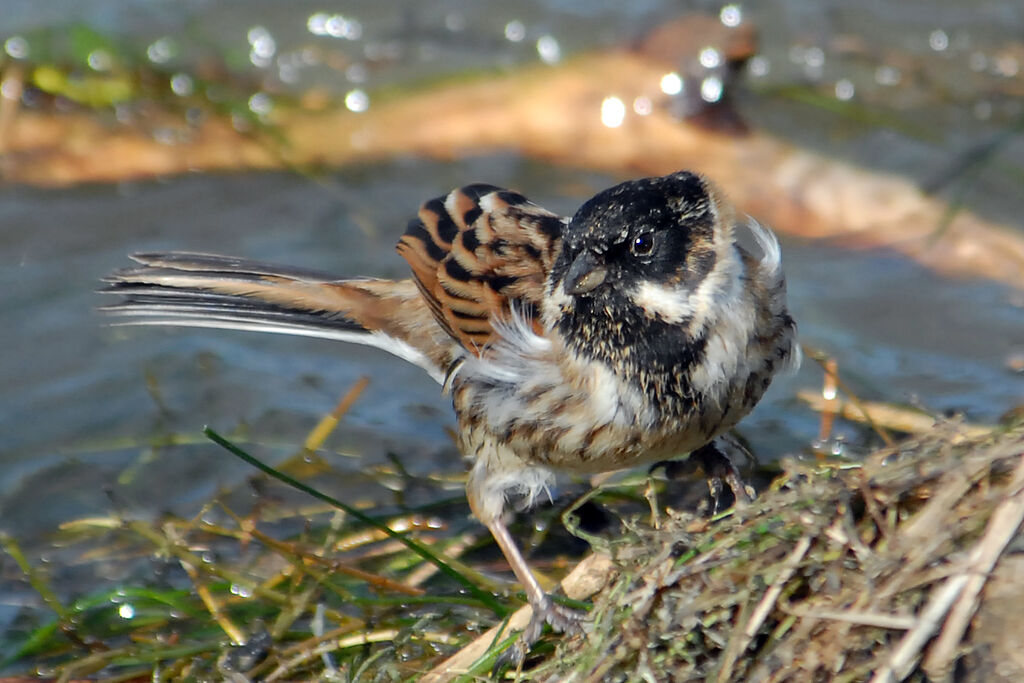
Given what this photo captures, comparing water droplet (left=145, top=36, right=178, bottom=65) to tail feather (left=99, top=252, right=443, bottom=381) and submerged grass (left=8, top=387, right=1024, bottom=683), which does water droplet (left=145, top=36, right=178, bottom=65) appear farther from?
submerged grass (left=8, top=387, right=1024, bottom=683)

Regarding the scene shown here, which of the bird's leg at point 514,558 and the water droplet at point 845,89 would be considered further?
the water droplet at point 845,89

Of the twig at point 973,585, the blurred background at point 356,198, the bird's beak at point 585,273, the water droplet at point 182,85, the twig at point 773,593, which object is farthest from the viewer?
the water droplet at point 182,85

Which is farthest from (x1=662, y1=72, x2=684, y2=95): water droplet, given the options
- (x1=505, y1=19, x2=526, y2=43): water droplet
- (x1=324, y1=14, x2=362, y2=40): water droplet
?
(x1=324, y1=14, x2=362, y2=40): water droplet

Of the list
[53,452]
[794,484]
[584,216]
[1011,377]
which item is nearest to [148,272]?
[53,452]

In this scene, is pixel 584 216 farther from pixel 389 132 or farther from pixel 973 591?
pixel 389 132

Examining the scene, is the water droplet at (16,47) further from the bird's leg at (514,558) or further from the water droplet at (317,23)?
the bird's leg at (514,558)

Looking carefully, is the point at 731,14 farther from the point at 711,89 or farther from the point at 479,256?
the point at 479,256

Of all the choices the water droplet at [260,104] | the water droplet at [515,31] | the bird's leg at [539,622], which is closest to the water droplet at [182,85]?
the water droplet at [260,104]
